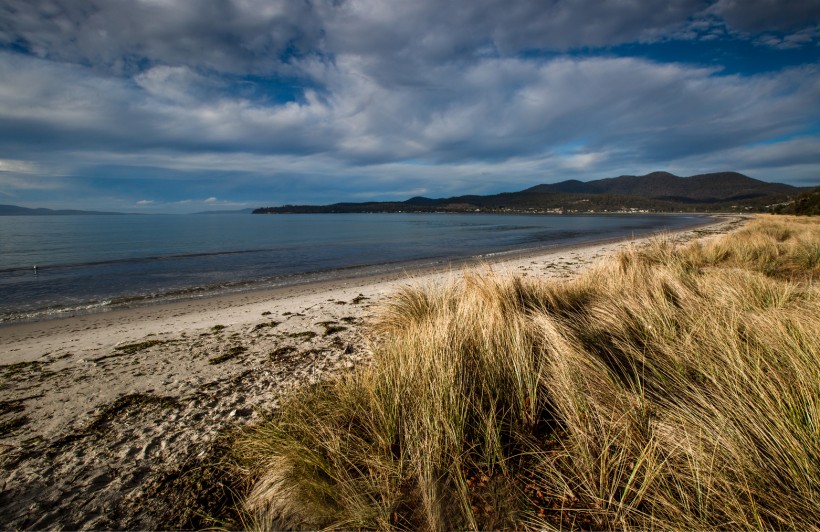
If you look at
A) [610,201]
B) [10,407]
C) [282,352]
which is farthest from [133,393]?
[610,201]

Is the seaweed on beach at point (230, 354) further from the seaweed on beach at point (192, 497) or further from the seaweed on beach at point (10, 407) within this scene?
the seaweed on beach at point (192, 497)

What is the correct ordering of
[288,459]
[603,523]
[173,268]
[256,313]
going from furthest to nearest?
[173,268]
[256,313]
[288,459]
[603,523]

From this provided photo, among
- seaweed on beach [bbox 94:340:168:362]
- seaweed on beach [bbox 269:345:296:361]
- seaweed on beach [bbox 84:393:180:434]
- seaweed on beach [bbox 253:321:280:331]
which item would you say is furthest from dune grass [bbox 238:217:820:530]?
seaweed on beach [bbox 94:340:168:362]

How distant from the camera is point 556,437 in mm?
2250

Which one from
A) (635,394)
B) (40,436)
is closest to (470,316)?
(635,394)

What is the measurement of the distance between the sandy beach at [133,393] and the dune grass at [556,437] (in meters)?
0.73

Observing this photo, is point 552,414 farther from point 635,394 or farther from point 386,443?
point 386,443

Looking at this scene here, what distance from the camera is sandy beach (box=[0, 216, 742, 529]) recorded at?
2412mm

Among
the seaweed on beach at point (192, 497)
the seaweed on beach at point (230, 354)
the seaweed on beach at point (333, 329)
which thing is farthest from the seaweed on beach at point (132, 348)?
the seaweed on beach at point (192, 497)

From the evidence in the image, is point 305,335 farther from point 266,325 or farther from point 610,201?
point 610,201

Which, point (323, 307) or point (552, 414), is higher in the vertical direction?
point (552, 414)

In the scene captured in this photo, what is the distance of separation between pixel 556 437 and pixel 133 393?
4578mm

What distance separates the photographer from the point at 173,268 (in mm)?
17078

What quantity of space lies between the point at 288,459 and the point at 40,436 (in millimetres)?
2758
